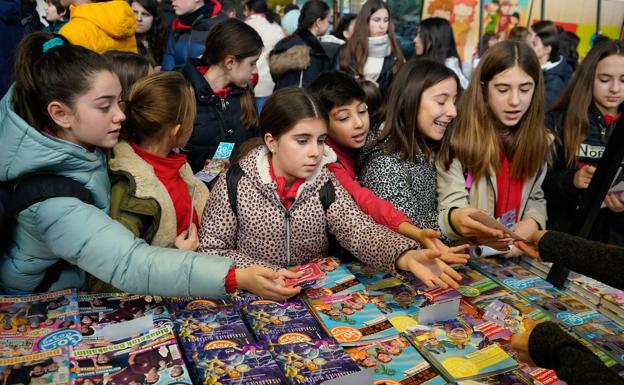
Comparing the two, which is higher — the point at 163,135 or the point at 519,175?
the point at 163,135

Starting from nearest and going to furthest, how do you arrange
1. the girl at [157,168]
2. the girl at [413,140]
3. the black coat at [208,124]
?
1. the girl at [157,168]
2. the girl at [413,140]
3. the black coat at [208,124]

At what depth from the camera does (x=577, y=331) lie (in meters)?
1.72

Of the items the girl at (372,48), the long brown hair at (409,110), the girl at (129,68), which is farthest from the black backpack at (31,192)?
the girl at (372,48)

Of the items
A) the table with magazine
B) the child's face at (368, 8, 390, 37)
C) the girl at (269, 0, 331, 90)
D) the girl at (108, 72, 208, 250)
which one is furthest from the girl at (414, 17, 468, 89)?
the table with magazine

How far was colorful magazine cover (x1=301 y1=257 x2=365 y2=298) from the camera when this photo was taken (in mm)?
1809

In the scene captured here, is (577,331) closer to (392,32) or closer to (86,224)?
(86,224)

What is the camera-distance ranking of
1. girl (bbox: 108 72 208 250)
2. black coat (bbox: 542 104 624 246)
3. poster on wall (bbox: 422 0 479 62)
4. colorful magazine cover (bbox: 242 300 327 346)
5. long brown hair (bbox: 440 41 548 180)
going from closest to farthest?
colorful magazine cover (bbox: 242 300 327 346) < girl (bbox: 108 72 208 250) < long brown hair (bbox: 440 41 548 180) < black coat (bbox: 542 104 624 246) < poster on wall (bbox: 422 0 479 62)

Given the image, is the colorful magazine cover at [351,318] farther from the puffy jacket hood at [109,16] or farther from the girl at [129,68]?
the puffy jacket hood at [109,16]

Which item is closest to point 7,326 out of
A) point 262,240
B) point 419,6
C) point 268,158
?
point 262,240

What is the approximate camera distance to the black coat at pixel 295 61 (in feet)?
16.2

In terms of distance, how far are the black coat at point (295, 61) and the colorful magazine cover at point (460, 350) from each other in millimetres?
3585

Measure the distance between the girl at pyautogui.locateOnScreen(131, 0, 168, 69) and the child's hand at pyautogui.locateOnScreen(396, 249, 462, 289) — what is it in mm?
3827

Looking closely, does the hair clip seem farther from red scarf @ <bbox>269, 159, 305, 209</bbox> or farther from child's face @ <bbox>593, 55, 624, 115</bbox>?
child's face @ <bbox>593, 55, 624, 115</bbox>

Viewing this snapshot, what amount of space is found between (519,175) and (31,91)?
2.16 metres
